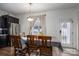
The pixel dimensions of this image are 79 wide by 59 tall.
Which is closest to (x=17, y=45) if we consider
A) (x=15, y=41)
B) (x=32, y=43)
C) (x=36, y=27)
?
(x=15, y=41)

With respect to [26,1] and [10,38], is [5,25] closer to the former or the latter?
[10,38]

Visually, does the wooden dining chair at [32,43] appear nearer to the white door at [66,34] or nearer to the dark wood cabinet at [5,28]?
the dark wood cabinet at [5,28]

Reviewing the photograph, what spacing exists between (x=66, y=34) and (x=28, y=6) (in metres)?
0.82

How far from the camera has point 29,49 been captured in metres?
2.00

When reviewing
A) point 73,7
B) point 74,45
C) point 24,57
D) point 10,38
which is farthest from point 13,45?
point 73,7

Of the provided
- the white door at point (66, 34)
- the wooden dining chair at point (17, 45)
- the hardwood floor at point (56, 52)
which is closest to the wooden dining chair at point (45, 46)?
the hardwood floor at point (56, 52)

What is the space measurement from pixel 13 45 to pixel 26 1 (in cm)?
79

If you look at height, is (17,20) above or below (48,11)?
below

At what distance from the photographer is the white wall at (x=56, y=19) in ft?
6.39

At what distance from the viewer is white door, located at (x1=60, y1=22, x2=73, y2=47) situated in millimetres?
1960

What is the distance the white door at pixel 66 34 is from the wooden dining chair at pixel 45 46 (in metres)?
0.22

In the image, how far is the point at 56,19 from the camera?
1995mm

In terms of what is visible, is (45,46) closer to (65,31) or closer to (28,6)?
(65,31)

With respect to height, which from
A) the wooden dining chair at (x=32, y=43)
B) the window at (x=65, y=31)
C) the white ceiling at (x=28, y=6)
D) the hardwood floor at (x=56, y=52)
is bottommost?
the hardwood floor at (x=56, y=52)
